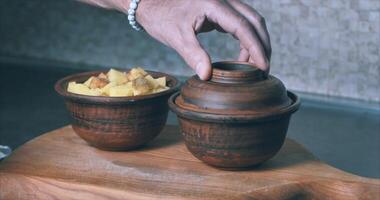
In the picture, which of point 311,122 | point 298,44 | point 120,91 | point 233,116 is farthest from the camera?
point 298,44

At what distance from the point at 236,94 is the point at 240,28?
107mm

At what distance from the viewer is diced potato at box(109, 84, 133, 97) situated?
113cm

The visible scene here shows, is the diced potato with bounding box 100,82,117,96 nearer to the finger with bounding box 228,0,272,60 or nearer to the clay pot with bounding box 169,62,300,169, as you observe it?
the clay pot with bounding box 169,62,300,169

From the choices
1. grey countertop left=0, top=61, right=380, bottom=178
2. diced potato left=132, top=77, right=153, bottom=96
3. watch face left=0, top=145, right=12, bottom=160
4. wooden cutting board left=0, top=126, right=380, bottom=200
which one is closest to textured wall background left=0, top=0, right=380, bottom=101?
grey countertop left=0, top=61, right=380, bottom=178

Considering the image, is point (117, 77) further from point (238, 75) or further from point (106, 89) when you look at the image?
point (238, 75)

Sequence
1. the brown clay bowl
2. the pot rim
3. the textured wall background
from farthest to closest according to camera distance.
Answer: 1. the textured wall background
2. the brown clay bowl
3. the pot rim

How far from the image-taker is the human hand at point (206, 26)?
103 cm

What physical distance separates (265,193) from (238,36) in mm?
248

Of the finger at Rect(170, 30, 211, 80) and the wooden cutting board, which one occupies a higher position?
the finger at Rect(170, 30, 211, 80)

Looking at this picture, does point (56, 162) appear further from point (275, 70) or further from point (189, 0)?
point (275, 70)

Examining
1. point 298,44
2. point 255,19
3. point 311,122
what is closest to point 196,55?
point 255,19

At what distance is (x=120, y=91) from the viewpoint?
44.4 inches

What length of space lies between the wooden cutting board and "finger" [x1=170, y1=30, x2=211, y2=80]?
0.17 meters

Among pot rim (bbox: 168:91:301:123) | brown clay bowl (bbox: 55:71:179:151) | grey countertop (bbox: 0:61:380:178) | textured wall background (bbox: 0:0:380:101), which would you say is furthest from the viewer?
textured wall background (bbox: 0:0:380:101)
